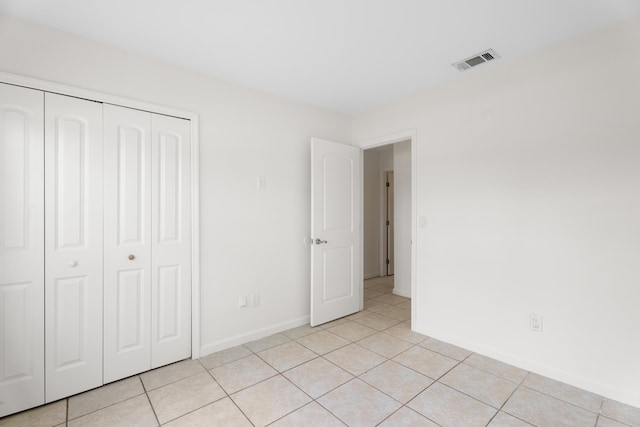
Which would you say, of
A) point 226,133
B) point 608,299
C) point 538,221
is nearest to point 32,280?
point 226,133

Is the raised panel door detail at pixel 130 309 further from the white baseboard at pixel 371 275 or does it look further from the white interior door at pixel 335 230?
the white baseboard at pixel 371 275

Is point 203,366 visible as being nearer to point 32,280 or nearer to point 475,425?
point 32,280

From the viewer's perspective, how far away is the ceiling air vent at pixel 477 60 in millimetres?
2291

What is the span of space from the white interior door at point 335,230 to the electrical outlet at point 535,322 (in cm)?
181

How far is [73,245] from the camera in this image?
202 cm

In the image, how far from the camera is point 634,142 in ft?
6.17

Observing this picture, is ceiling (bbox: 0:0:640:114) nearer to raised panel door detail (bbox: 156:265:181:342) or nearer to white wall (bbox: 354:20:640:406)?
white wall (bbox: 354:20:640:406)

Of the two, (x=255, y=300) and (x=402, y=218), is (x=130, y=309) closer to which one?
(x=255, y=300)

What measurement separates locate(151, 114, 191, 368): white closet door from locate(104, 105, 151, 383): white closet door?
5 cm

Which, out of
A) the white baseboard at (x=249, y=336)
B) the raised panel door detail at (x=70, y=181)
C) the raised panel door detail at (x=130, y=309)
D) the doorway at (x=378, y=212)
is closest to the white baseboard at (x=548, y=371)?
the white baseboard at (x=249, y=336)

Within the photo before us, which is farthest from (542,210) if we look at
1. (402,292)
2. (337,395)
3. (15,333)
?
(15,333)

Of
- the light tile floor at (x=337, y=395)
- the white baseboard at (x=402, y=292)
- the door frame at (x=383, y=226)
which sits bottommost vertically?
the light tile floor at (x=337, y=395)

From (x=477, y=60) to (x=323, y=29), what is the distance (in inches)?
52.8

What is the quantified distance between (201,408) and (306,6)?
2.62 meters
